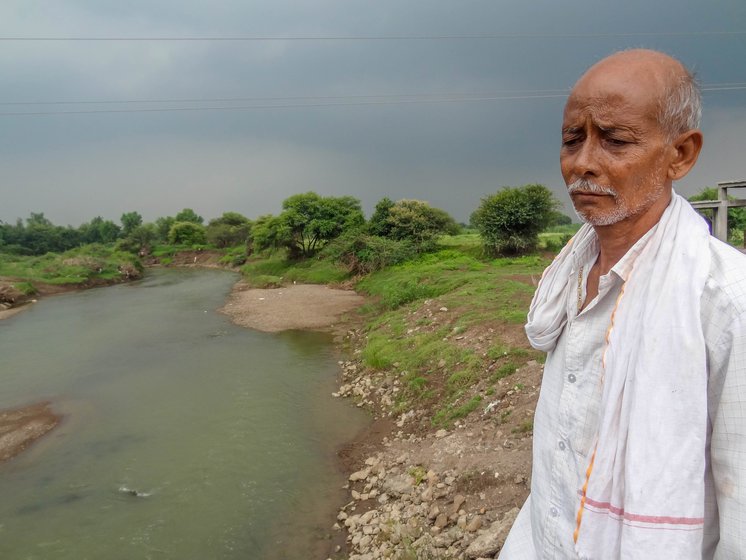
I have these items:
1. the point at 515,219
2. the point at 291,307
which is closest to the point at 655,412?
the point at 291,307

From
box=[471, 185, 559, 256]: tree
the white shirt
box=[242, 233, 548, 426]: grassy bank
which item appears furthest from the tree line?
the white shirt

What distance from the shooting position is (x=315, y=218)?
27.6m

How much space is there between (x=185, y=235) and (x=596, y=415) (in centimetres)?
5341

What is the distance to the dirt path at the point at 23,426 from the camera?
8195 millimetres

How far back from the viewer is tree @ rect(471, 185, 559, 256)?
20766 millimetres

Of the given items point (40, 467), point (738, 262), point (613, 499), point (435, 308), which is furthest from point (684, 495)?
point (435, 308)

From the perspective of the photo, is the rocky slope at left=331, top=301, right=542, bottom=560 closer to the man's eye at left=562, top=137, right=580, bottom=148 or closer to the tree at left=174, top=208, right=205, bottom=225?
the man's eye at left=562, top=137, right=580, bottom=148

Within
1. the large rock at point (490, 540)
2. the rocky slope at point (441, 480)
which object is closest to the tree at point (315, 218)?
the rocky slope at point (441, 480)

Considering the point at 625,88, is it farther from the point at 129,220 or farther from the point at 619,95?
the point at 129,220

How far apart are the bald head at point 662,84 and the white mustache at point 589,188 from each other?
0.18 meters

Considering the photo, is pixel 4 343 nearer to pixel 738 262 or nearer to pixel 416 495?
pixel 416 495

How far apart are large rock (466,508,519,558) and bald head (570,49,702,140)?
362 cm

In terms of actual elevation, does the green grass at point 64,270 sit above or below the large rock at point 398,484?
above

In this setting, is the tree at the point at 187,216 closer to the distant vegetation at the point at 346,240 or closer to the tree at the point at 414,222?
the distant vegetation at the point at 346,240
